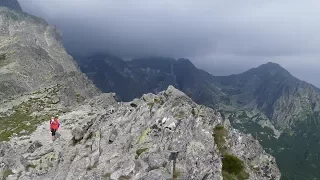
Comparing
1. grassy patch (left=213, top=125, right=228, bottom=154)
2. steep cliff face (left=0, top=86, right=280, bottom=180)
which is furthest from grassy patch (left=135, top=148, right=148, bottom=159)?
grassy patch (left=213, top=125, right=228, bottom=154)

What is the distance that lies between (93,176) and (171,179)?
8671 millimetres

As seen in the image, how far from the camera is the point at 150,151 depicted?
41562 mm

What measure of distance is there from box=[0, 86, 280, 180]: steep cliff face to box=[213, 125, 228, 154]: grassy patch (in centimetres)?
12

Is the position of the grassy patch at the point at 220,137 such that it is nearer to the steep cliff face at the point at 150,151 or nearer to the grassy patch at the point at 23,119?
the steep cliff face at the point at 150,151

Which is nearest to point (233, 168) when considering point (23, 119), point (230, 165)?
point (230, 165)

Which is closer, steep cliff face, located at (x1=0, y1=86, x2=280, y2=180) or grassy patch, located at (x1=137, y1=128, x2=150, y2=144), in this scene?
Answer: steep cliff face, located at (x1=0, y1=86, x2=280, y2=180)

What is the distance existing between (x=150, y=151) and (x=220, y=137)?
967 centimetres

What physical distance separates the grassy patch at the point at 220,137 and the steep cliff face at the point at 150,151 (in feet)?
0.38

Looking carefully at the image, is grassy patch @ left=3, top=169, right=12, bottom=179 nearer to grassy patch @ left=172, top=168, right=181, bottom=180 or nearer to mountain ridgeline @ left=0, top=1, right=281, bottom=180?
mountain ridgeline @ left=0, top=1, right=281, bottom=180

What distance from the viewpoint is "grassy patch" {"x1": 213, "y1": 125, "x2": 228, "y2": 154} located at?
4444 centimetres

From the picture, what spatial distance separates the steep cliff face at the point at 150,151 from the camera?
39.2 meters

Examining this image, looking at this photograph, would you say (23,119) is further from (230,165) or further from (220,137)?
(230,165)

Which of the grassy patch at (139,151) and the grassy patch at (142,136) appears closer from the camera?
the grassy patch at (139,151)

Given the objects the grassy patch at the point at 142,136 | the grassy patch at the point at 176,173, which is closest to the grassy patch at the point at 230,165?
the grassy patch at the point at 176,173
